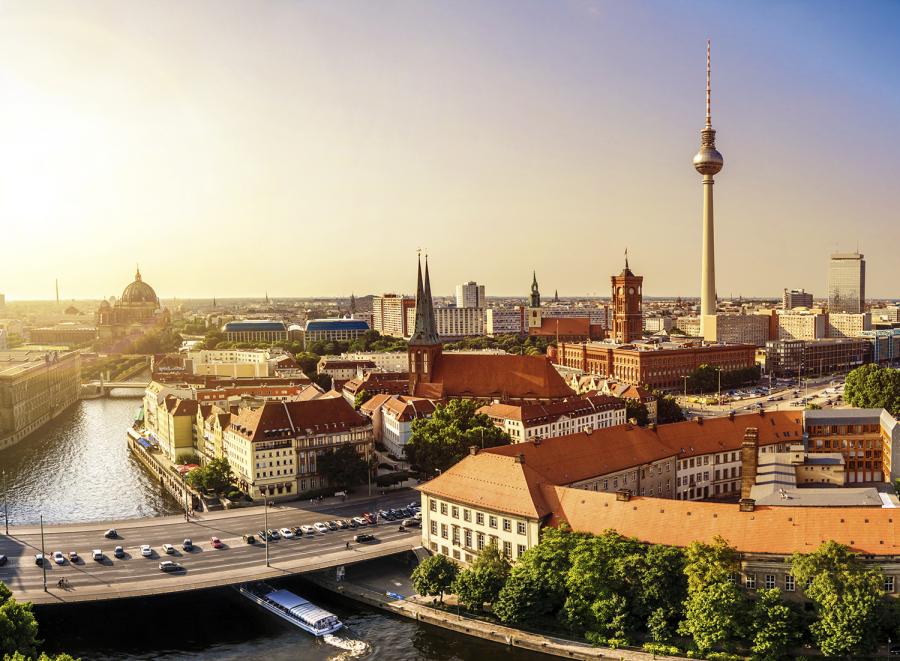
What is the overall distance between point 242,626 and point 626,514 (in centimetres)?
2514

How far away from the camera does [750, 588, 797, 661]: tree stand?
1601 inches

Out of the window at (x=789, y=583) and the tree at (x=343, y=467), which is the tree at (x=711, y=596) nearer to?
the window at (x=789, y=583)

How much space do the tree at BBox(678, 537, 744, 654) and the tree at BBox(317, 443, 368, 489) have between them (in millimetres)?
Result: 39203

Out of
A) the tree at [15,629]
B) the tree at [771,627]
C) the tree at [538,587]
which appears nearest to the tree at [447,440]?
the tree at [538,587]

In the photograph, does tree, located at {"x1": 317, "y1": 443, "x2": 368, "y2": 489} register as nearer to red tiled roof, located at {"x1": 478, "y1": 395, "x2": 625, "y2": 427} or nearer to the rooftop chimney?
red tiled roof, located at {"x1": 478, "y1": 395, "x2": 625, "y2": 427}

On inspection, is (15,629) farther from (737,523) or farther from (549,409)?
(549,409)

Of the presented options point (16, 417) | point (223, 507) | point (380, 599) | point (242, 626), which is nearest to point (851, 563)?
point (380, 599)

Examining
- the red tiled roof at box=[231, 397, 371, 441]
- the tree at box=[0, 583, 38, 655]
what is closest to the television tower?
the red tiled roof at box=[231, 397, 371, 441]

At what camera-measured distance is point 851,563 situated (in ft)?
136

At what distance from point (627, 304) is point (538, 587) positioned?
4961 inches

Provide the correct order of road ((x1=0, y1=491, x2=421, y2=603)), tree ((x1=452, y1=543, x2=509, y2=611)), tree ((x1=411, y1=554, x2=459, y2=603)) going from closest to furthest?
tree ((x1=452, y1=543, x2=509, y2=611)) → tree ((x1=411, y1=554, x2=459, y2=603)) → road ((x1=0, y1=491, x2=421, y2=603))

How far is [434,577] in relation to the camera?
168ft

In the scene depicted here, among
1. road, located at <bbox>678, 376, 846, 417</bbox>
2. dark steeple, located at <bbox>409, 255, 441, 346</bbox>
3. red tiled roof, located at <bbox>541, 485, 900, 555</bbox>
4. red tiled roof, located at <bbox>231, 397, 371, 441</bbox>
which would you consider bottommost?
road, located at <bbox>678, 376, 846, 417</bbox>

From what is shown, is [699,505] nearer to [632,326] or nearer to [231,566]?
[231,566]
